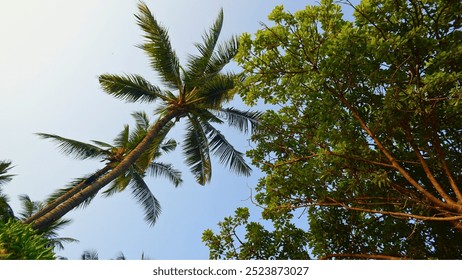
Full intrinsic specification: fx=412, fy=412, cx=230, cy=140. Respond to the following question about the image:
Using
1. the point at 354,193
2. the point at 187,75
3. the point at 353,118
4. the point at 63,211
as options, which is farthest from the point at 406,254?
the point at 187,75

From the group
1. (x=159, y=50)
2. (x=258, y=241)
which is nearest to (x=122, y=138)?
(x=159, y=50)

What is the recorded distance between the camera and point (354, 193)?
714 centimetres

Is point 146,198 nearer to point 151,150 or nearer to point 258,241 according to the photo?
point 151,150

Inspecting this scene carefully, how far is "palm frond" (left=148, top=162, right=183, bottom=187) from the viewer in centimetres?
1809

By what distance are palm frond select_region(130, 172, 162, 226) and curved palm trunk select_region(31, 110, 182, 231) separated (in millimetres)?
3661

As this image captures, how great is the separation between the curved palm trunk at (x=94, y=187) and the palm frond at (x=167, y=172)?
16.7ft

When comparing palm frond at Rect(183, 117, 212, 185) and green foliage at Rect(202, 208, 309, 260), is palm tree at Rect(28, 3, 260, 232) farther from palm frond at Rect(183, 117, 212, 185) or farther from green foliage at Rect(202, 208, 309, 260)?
green foliage at Rect(202, 208, 309, 260)

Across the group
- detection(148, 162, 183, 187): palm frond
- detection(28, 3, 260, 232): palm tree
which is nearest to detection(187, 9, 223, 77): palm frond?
detection(28, 3, 260, 232): palm tree

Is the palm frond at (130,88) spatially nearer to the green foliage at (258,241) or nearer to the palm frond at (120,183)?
the palm frond at (120,183)

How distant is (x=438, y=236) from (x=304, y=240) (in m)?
2.30

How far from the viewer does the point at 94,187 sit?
11047mm

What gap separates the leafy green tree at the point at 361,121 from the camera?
620cm

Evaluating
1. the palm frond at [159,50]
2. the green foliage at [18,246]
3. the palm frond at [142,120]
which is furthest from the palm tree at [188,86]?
the green foliage at [18,246]

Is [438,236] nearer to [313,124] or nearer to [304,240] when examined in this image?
[304,240]
